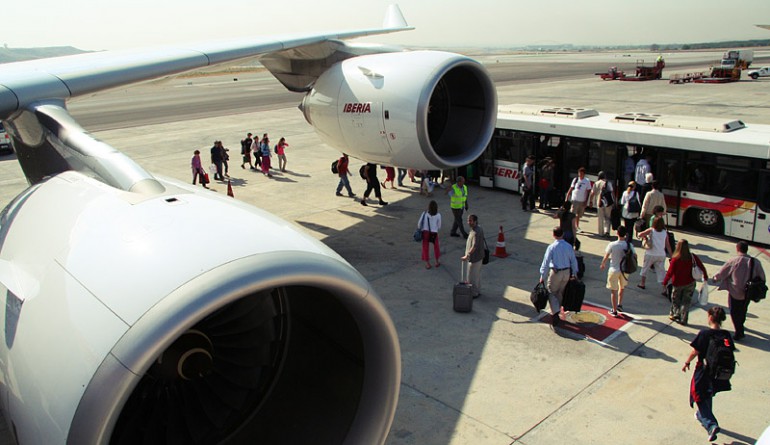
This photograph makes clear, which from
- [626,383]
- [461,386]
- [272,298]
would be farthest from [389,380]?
[626,383]

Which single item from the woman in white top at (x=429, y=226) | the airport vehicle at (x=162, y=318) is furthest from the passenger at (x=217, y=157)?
the airport vehicle at (x=162, y=318)

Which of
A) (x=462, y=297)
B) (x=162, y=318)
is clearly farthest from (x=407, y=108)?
(x=162, y=318)

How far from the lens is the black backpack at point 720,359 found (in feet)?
22.0

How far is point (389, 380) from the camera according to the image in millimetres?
4918

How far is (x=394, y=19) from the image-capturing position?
2034 centimetres

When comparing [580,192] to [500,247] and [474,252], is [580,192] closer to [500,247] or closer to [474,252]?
[500,247]

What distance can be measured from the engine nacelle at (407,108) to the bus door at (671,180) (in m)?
4.21

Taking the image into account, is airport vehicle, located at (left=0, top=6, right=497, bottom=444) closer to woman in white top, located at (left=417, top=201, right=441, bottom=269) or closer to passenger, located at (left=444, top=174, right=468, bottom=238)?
woman in white top, located at (left=417, top=201, right=441, bottom=269)

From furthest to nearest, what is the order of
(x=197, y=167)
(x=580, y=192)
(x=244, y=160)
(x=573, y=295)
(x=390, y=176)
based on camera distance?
(x=244, y=160)
(x=197, y=167)
(x=390, y=176)
(x=580, y=192)
(x=573, y=295)

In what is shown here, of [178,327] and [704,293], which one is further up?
[178,327]

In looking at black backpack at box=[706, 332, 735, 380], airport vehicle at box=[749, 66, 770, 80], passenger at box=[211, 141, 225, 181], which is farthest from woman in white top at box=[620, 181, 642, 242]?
airport vehicle at box=[749, 66, 770, 80]

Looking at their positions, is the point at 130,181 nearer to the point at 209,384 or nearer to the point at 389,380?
the point at 209,384

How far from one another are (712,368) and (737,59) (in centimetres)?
6644

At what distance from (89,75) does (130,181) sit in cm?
445
